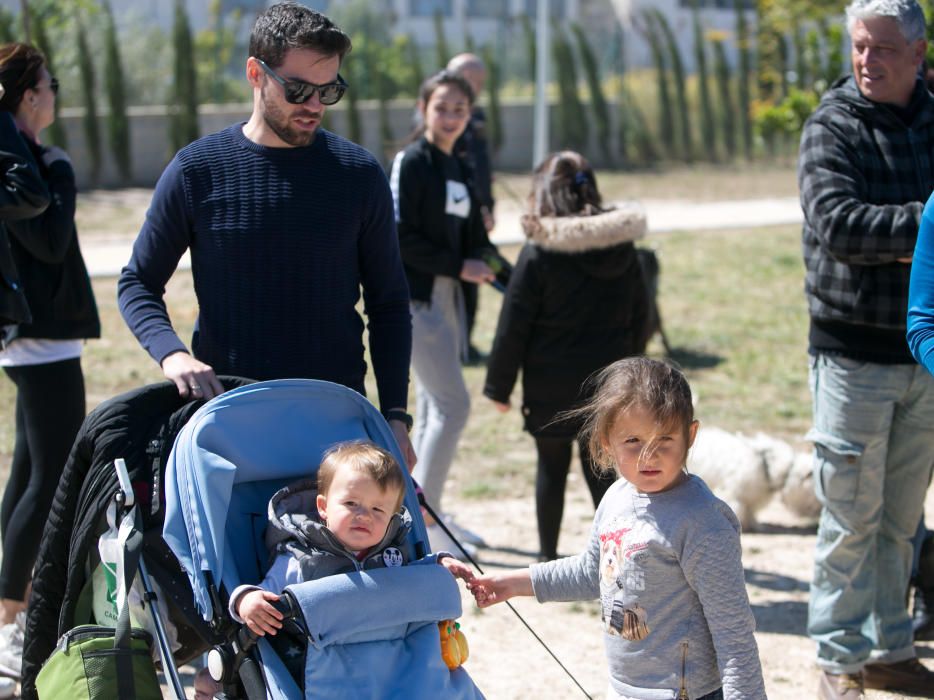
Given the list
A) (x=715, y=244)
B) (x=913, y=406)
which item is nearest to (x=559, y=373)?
(x=913, y=406)


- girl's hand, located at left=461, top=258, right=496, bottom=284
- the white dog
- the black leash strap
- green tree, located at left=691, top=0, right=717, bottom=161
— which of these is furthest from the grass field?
green tree, located at left=691, top=0, right=717, bottom=161

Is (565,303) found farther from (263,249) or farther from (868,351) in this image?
(263,249)

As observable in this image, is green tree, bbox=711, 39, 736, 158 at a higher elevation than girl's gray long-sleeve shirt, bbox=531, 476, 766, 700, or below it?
below

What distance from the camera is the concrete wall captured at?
2050 centimetres

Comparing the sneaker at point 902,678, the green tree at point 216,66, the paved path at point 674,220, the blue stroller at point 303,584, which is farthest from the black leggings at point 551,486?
the green tree at point 216,66

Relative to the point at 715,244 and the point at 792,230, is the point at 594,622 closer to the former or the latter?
the point at 715,244

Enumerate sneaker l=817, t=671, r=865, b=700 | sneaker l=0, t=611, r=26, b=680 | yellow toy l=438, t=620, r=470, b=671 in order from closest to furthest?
yellow toy l=438, t=620, r=470, b=671
sneaker l=817, t=671, r=865, b=700
sneaker l=0, t=611, r=26, b=680

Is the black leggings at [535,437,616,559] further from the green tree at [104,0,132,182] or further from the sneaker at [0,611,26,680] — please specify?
the green tree at [104,0,132,182]

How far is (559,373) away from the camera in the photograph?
5016 millimetres

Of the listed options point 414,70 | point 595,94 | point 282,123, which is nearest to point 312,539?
point 282,123

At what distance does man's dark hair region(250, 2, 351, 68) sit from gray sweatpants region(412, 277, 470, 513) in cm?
226

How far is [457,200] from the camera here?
18.1 ft

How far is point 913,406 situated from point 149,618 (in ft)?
7.95

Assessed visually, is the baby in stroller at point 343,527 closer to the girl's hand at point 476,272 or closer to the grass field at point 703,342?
the girl's hand at point 476,272
